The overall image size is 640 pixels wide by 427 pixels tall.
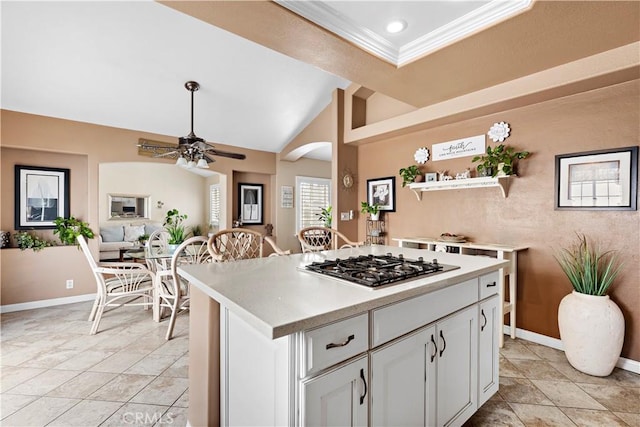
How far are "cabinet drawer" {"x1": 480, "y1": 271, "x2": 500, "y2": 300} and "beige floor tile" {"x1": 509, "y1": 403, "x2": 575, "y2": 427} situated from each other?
0.78m

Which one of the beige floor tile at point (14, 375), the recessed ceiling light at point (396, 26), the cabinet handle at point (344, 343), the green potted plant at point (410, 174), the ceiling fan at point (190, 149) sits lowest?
the beige floor tile at point (14, 375)

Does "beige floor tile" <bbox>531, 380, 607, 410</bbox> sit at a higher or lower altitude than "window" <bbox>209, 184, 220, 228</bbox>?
lower

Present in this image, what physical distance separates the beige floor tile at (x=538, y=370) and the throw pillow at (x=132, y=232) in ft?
25.5

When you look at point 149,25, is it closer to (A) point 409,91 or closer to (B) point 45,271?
(A) point 409,91

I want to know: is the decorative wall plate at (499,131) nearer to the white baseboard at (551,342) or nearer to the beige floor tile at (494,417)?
the white baseboard at (551,342)

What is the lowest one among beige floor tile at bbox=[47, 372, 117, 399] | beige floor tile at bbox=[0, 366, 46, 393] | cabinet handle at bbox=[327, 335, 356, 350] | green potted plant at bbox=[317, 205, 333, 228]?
beige floor tile at bbox=[0, 366, 46, 393]

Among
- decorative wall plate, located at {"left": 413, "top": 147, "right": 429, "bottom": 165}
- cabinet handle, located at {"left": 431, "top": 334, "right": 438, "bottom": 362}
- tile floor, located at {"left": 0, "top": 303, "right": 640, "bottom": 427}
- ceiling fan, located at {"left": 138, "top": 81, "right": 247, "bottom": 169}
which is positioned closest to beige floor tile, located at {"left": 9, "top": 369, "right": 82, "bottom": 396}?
tile floor, located at {"left": 0, "top": 303, "right": 640, "bottom": 427}

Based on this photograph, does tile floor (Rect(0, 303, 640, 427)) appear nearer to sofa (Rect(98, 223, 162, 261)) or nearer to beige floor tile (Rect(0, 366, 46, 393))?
beige floor tile (Rect(0, 366, 46, 393))

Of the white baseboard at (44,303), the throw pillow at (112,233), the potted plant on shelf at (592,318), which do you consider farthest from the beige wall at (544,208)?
the throw pillow at (112,233)

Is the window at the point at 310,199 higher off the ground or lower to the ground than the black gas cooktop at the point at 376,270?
higher

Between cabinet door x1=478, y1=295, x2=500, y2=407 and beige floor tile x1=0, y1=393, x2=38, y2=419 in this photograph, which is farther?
beige floor tile x1=0, y1=393, x2=38, y2=419

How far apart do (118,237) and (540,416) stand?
8193 mm

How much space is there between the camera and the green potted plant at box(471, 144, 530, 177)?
9.51 feet

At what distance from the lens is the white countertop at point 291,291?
2.92 feet
